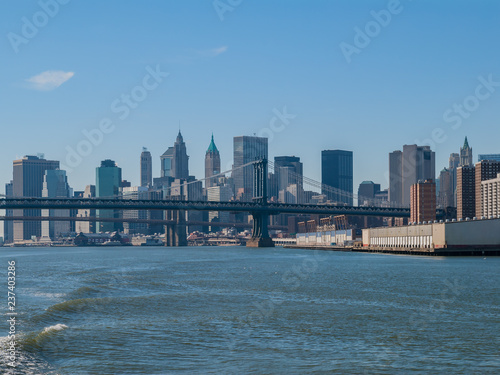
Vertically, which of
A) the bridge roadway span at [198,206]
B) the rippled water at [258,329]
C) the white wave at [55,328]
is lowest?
the rippled water at [258,329]

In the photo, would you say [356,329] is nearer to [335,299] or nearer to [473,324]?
[473,324]

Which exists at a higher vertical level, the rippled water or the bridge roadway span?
the bridge roadway span

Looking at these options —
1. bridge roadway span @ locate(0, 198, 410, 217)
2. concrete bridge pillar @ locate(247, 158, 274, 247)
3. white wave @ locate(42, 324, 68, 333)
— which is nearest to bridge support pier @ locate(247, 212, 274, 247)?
concrete bridge pillar @ locate(247, 158, 274, 247)

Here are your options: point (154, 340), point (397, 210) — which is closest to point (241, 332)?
point (154, 340)

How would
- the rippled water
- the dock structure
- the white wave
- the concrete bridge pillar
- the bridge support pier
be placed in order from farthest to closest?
the concrete bridge pillar < the bridge support pier < the dock structure < the white wave < the rippled water

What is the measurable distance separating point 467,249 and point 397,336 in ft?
229

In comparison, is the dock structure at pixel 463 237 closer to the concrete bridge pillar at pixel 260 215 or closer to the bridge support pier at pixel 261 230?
the bridge support pier at pixel 261 230

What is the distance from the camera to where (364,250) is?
12781cm

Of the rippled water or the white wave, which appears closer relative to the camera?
the rippled water

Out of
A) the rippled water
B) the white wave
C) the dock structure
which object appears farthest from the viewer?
the dock structure

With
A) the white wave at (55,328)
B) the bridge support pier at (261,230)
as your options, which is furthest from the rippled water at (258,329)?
the bridge support pier at (261,230)

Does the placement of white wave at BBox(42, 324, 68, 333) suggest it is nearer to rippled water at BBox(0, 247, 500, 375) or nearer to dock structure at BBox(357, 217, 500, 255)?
rippled water at BBox(0, 247, 500, 375)

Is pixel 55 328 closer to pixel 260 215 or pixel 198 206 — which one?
pixel 198 206

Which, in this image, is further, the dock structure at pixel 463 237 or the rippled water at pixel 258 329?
the dock structure at pixel 463 237
